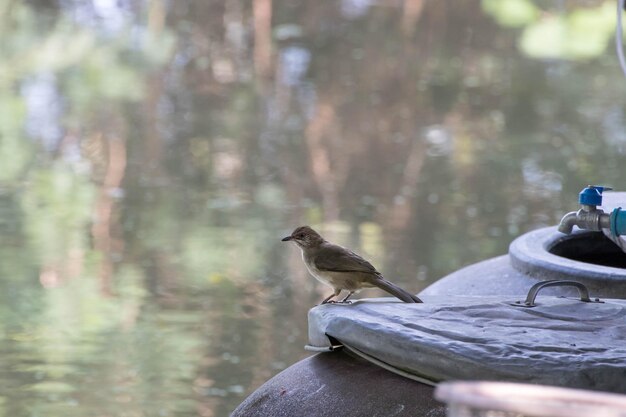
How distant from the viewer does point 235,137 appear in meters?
9.48

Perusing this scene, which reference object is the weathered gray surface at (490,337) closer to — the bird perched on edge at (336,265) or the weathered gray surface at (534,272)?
the bird perched on edge at (336,265)

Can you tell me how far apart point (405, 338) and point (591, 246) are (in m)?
1.68

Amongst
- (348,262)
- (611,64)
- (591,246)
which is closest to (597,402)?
(348,262)

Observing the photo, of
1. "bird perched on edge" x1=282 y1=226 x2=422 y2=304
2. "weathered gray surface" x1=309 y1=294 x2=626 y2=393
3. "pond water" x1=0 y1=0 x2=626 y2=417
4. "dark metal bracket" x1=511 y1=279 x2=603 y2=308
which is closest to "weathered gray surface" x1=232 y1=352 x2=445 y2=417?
"weathered gray surface" x1=309 y1=294 x2=626 y2=393

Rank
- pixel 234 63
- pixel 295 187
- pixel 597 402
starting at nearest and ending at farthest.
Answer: pixel 597 402
pixel 295 187
pixel 234 63

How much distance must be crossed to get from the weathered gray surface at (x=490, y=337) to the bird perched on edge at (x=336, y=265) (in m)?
0.16

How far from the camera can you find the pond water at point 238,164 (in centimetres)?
563

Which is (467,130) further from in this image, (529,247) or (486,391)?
(486,391)

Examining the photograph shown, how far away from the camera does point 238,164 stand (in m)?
8.79

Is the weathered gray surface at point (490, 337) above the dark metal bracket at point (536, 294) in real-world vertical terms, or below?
below

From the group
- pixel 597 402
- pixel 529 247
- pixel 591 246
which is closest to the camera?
pixel 597 402

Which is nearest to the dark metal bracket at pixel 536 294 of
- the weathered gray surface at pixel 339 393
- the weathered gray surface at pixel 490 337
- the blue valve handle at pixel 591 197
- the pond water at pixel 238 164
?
the weathered gray surface at pixel 490 337

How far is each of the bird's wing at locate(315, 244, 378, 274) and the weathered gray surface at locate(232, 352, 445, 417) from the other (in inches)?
11.6

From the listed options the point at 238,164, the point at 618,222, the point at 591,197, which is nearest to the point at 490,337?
the point at 618,222
